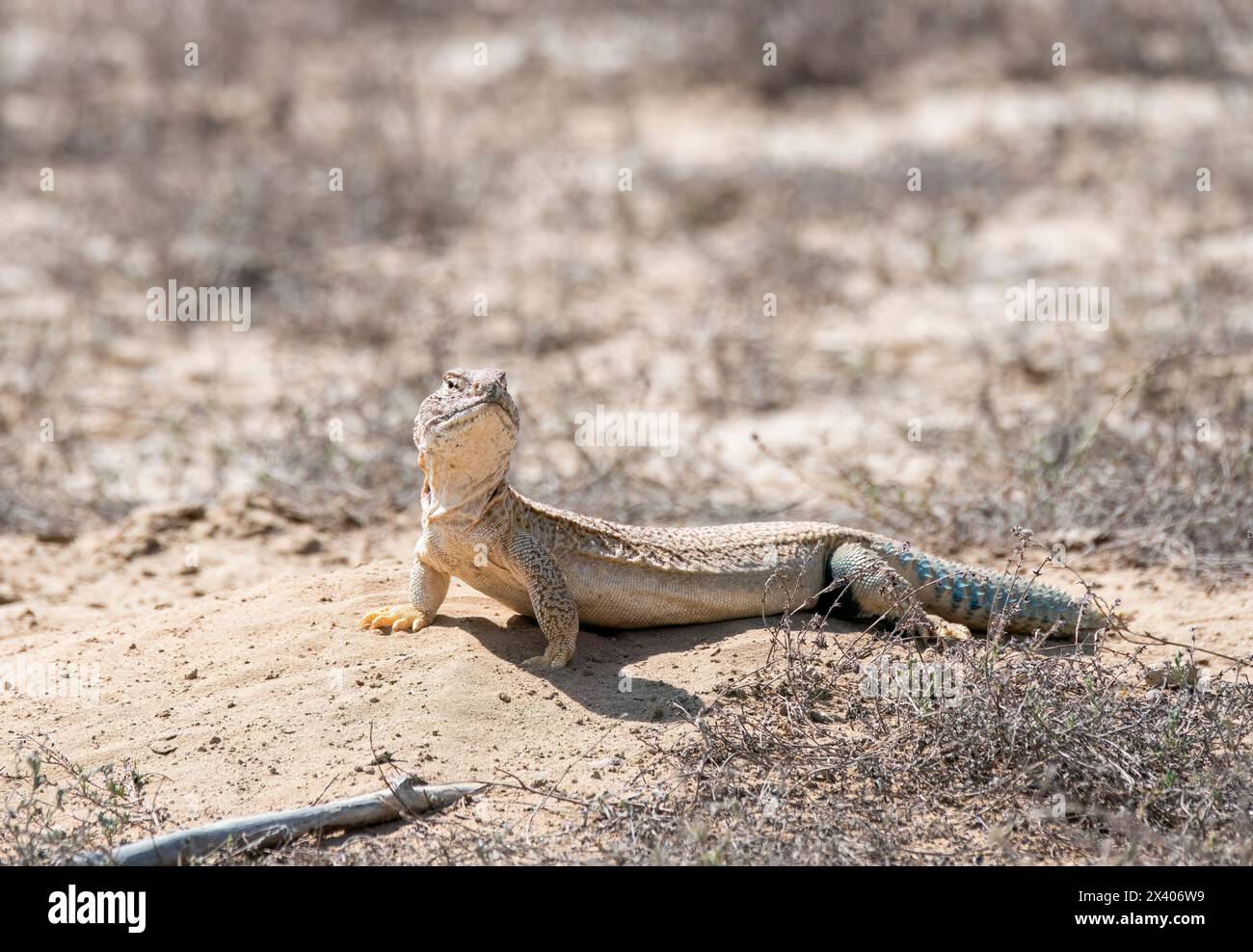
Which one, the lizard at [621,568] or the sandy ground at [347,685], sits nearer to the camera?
the sandy ground at [347,685]

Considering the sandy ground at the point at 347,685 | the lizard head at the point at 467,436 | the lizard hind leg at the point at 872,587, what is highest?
the lizard head at the point at 467,436

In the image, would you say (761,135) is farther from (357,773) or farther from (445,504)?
(357,773)

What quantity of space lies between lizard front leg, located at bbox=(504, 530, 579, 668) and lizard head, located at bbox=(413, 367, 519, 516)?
0.24 metres

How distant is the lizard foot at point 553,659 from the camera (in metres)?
5.40

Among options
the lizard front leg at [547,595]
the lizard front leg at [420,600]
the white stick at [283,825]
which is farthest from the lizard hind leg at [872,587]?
the white stick at [283,825]

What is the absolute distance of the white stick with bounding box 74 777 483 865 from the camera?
A: 14.2 ft

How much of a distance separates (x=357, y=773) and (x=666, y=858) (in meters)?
1.16

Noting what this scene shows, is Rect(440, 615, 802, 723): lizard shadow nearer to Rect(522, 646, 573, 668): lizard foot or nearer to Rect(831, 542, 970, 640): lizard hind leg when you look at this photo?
Rect(522, 646, 573, 668): lizard foot

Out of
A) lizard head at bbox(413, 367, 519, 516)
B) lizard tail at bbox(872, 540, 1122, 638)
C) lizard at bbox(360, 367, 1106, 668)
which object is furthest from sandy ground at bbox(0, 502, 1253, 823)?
lizard head at bbox(413, 367, 519, 516)

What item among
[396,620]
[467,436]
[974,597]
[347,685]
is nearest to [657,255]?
[974,597]

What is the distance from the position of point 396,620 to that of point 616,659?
2.98 feet

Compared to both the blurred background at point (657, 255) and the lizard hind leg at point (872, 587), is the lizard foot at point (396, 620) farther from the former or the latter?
the blurred background at point (657, 255)

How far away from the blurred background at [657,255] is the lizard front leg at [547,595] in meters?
2.18
